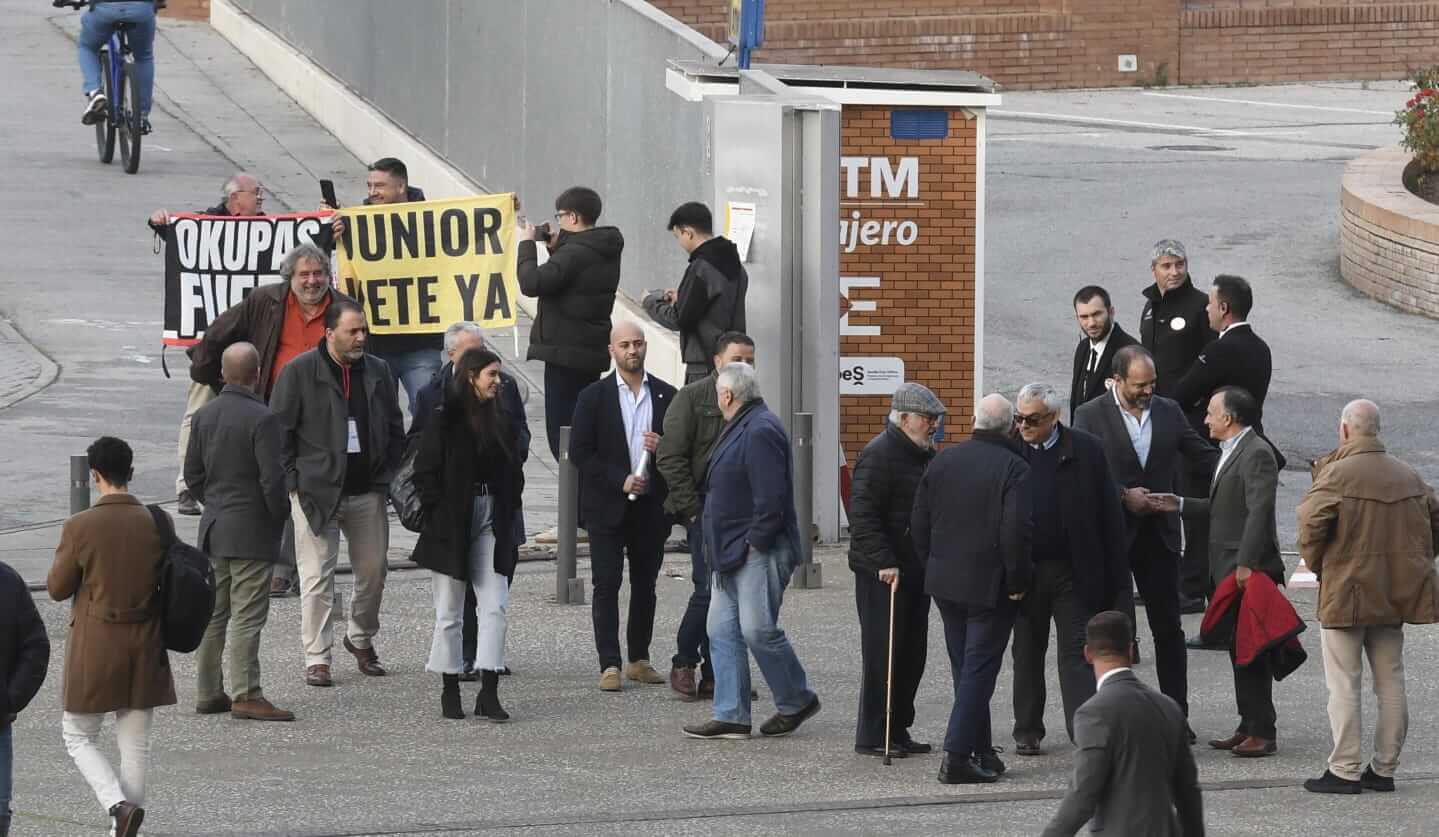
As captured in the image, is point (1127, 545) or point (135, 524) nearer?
point (135, 524)

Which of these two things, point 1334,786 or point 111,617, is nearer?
point 111,617

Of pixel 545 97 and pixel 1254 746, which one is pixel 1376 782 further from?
pixel 545 97

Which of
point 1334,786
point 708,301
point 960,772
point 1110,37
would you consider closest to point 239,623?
point 960,772

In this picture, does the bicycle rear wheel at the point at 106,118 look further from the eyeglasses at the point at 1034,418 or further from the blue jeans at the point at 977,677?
the blue jeans at the point at 977,677

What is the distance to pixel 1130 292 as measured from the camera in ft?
68.6

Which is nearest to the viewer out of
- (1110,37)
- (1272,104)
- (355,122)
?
(355,122)

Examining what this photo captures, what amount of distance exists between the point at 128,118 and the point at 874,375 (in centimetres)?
1034

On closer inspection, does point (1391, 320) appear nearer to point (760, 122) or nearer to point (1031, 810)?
point (760, 122)

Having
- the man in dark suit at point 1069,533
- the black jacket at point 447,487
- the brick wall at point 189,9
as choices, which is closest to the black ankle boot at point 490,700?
the black jacket at point 447,487

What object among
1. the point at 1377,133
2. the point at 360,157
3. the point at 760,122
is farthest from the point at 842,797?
the point at 1377,133

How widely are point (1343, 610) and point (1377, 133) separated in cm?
2137

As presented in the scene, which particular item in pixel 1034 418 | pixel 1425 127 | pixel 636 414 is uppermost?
pixel 1425 127

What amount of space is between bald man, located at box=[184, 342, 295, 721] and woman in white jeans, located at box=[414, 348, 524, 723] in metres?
0.67

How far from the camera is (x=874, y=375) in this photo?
48.4 ft
